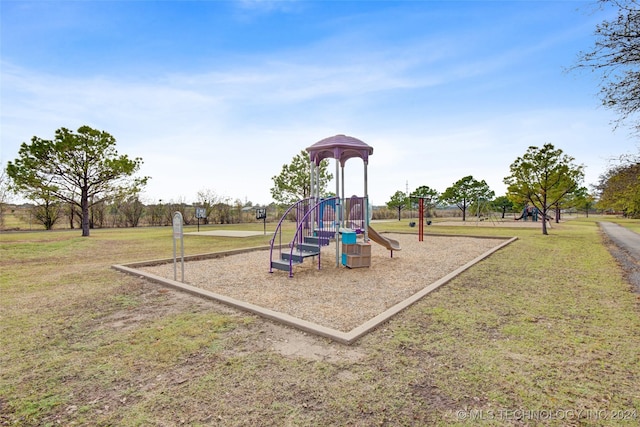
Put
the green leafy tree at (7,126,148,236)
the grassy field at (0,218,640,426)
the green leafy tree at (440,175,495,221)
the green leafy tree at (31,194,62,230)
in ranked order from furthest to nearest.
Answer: the green leafy tree at (440,175,495,221) < the green leafy tree at (31,194,62,230) < the green leafy tree at (7,126,148,236) < the grassy field at (0,218,640,426)

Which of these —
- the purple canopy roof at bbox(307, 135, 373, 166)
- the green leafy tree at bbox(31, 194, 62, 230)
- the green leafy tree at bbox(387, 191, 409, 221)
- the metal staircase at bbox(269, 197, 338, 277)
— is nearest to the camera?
the metal staircase at bbox(269, 197, 338, 277)

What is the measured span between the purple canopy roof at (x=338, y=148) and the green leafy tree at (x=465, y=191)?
142 feet

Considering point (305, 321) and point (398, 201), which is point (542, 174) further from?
point (398, 201)

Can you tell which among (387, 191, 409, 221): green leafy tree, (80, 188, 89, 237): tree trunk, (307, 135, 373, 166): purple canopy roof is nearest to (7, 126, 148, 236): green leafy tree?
(80, 188, 89, 237): tree trunk

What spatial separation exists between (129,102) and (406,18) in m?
8.87

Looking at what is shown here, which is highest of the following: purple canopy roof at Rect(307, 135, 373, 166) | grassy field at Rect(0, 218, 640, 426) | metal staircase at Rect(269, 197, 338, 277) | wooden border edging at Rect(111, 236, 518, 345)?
purple canopy roof at Rect(307, 135, 373, 166)

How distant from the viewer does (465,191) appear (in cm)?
4775

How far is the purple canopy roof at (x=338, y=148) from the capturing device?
7621 millimetres

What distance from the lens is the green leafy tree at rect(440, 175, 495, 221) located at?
47500mm

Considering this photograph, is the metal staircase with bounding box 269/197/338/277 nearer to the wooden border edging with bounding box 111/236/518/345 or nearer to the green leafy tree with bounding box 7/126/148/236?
the wooden border edging with bounding box 111/236/518/345

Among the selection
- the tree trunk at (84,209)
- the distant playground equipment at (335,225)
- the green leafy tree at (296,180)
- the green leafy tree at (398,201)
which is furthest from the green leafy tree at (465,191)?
the tree trunk at (84,209)

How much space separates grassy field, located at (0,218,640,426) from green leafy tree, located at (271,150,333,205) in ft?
79.0

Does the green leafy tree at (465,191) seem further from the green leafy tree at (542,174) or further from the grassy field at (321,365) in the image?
the grassy field at (321,365)

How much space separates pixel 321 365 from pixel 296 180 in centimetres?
2632
